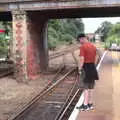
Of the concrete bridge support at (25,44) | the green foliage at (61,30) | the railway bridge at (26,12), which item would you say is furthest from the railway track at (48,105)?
the green foliage at (61,30)

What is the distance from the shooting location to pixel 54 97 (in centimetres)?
1909

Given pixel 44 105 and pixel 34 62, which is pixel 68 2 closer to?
pixel 34 62

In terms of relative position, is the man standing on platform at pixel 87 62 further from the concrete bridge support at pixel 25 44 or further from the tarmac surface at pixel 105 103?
the concrete bridge support at pixel 25 44

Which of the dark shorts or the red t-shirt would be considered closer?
the red t-shirt

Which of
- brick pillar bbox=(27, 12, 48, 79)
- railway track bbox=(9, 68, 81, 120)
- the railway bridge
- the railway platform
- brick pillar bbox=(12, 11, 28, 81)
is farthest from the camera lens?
brick pillar bbox=(27, 12, 48, 79)

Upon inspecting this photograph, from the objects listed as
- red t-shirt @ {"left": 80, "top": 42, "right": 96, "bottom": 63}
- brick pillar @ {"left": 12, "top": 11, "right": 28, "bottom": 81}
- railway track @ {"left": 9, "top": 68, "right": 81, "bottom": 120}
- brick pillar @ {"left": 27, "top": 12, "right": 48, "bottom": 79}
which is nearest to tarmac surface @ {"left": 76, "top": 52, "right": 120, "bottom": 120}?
railway track @ {"left": 9, "top": 68, "right": 81, "bottom": 120}

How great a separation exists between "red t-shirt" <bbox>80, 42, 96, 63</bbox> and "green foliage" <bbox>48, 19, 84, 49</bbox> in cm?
5616

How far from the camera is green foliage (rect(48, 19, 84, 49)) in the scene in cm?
7778

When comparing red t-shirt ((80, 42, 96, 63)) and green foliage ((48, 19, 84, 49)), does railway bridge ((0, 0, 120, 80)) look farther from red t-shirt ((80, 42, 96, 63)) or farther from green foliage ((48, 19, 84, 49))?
green foliage ((48, 19, 84, 49))

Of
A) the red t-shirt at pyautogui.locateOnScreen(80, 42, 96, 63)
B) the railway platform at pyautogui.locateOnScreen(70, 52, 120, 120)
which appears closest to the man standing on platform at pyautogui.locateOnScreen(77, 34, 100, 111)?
the red t-shirt at pyautogui.locateOnScreen(80, 42, 96, 63)

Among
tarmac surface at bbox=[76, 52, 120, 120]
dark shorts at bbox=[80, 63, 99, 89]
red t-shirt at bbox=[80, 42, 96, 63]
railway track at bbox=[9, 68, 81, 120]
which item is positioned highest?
red t-shirt at bbox=[80, 42, 96, 63]

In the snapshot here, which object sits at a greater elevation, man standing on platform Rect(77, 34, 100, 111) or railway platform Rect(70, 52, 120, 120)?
man standing on platform Rect(77, 34, 100, 111)

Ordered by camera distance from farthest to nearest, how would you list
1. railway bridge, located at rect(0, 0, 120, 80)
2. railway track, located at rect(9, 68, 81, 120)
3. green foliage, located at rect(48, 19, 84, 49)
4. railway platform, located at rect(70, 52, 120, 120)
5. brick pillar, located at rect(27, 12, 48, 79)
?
green foliage, located at rect(48, 19, 84, 49), brick pillar, located at rect(27, 12, 48, 79), railway bridge, located at rect(0, 0, 120, 80), railway track, located at rect(9, 68, 81, 120), railway platform, located at rect(70, 52, 120, 120)

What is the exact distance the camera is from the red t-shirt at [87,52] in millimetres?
11781
